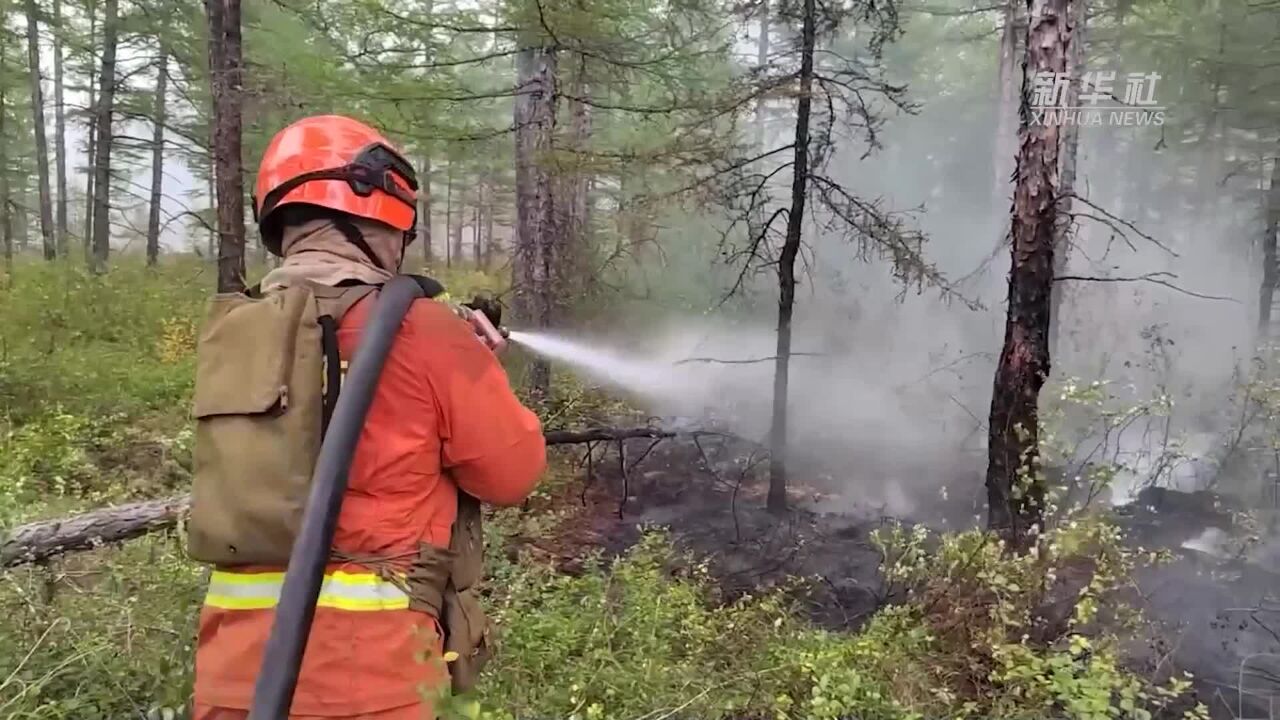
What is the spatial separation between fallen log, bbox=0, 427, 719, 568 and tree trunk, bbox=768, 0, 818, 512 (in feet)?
18.3

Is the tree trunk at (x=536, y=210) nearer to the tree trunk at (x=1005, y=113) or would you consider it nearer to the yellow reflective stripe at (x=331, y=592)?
the yellow reflective stripe at (x=331, y=592)

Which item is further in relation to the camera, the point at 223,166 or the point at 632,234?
the point at 632,234

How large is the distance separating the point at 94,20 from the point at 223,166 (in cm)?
1253

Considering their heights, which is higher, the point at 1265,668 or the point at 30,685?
the point at 30,685

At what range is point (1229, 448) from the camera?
395 inches

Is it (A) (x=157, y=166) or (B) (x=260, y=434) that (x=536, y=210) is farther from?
(A) (x=157, y=166)

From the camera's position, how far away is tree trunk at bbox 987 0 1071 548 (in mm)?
5891

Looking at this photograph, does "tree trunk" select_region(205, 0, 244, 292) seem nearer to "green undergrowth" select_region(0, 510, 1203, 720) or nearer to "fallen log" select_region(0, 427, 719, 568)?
"green undergrowth" select_region(0, 510, 1203, 720)

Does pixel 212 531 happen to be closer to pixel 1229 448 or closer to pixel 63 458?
pixel 63 458

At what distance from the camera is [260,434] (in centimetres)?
182

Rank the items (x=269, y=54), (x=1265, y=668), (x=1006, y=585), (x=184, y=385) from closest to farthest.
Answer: (x=1006, y=585) → (x=1265, y=668) → (x=184, y=385) → (x=269, y=54)

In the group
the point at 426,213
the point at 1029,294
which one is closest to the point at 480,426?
the point at 1029,294

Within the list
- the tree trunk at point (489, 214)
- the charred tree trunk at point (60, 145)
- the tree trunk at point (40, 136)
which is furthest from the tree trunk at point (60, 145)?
the tree trunk at point (489, 214)

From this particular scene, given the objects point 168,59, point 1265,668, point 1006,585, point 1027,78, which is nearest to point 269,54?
point 168,59
